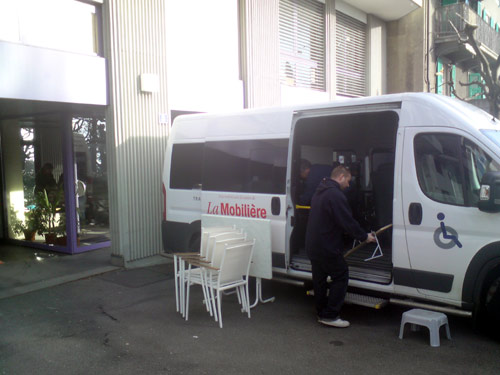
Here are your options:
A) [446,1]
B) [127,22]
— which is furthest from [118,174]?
[446,1]

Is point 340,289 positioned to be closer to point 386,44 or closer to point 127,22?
point 127,22

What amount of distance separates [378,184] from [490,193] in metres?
2.47

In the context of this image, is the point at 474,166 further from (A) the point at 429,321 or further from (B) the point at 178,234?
(B) the point at 178,234

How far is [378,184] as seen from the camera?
6609mm

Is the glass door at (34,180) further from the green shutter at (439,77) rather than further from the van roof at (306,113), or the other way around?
the green shutter at (439,77)

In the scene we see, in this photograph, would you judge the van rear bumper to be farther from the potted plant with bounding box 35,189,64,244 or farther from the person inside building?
the person inside building

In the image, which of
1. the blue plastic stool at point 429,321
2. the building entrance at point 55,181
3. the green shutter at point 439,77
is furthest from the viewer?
the green shutter at point 439,77

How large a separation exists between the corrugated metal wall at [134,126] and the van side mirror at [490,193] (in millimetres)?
5359

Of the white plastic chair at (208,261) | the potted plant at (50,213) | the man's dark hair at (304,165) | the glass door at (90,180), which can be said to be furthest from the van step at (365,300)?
the potted plant at (50,213)

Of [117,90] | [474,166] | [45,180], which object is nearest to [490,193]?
[474,166]

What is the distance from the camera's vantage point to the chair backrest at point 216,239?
17.2ft

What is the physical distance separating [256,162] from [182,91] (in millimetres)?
3358

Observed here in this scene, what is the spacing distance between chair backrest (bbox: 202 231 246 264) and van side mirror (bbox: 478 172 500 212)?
2569 millimetres

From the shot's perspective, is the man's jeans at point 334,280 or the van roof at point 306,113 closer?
the van roof at point 306,113
